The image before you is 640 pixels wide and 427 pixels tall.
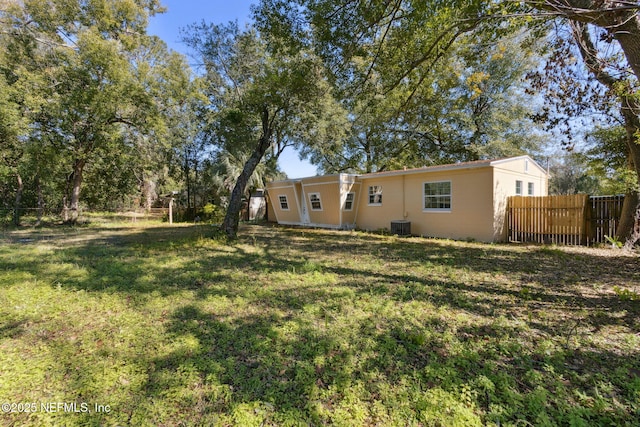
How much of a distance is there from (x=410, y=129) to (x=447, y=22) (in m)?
11.9

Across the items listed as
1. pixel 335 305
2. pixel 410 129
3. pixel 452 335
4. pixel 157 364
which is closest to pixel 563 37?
pixel 452 335

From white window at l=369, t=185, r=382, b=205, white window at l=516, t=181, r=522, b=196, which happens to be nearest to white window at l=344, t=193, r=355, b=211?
white window at l=369, t=185, r=382, b=205

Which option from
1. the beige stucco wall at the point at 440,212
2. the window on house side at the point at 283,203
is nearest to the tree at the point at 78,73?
the window on house side at the point at 283,203

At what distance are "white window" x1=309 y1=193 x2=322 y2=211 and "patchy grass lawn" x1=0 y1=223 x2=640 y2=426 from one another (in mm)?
8270

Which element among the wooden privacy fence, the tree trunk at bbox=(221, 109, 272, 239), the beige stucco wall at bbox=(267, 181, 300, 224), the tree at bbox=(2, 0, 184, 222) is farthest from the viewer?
the beige stucco wall at bbox=(267, 181, 300, 224)

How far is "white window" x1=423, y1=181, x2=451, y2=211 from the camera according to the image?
9.90 m

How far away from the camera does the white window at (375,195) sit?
39.8ft

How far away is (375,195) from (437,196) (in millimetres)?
2834

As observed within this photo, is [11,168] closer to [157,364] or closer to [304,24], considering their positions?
[304,24]

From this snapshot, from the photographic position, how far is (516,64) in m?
14.8

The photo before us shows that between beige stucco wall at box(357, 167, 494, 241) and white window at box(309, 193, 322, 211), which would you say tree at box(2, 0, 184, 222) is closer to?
white window at box(309, 193, 322, 211)

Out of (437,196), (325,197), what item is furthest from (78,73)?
(437,196)

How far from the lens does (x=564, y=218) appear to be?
8.33m

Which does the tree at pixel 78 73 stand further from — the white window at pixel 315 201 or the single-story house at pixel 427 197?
the single-story house at pixel 427 197
